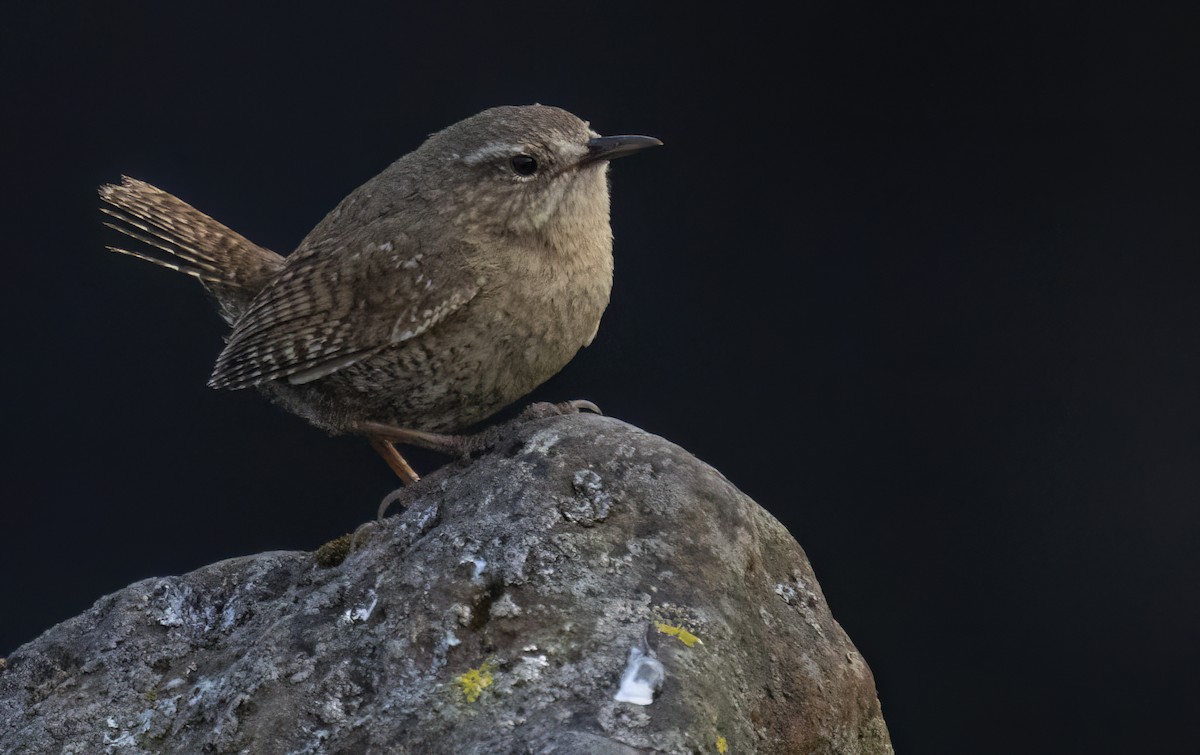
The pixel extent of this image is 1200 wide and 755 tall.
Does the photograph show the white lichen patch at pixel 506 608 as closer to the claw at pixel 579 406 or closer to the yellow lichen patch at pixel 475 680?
the yellow lichen patch at pixel 475 680

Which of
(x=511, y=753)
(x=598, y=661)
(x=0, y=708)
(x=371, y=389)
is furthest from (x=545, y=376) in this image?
(x=0, y=708)

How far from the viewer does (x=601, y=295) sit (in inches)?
149

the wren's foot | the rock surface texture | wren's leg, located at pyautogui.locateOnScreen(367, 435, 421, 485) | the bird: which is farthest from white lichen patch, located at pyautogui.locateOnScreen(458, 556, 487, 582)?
wren's leg, located at pyautogui.locateOnScreen(367, 435, 421, 485)

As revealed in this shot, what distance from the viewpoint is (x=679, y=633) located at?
256cm

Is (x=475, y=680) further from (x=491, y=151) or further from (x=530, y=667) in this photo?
(x=491, y=151)

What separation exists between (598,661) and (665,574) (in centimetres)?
33

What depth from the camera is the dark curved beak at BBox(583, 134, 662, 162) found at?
3.55 m

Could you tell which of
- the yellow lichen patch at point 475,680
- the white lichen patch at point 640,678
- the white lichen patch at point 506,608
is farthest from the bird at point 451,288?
the white lichen patch at point 640,678

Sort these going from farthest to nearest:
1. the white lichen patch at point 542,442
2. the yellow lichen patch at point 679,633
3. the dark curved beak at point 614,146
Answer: the dark curved beak at point 614,146 → the white lichen patch at point 542,442 → the yellow lichen patch at point 679,633

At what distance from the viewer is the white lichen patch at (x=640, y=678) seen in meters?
2.37

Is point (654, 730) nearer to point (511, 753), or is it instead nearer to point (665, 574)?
point (511, 753)

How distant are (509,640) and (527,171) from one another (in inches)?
67.0

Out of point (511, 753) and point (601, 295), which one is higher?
point (601, 295)

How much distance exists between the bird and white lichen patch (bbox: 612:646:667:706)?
1.15 m
